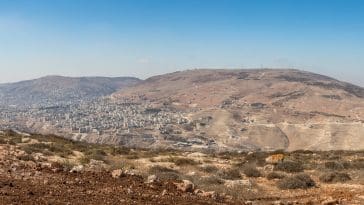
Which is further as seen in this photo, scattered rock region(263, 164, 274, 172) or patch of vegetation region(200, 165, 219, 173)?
scattered rock region(263, 164, 274, 172)

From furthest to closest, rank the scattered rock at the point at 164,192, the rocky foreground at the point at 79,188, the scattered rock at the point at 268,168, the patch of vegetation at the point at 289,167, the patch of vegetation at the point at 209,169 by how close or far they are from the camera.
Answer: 1. the scattered rock at the point at 268,168
2. the patch of vegetation at the point at 289,167
3. the patch of vegetation at the point at 209,169
4. the scattered rock at the point at 164,192
5. the rocky foreground at the point at 79,188

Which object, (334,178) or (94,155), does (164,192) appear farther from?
(94,155)

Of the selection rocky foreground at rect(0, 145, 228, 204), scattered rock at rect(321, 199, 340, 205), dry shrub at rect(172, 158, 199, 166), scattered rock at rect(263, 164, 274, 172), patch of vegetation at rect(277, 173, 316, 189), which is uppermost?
rocky foreground at rect(0, 145, 228, 204)

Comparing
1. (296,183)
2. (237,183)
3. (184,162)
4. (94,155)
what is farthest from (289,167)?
(94,155)

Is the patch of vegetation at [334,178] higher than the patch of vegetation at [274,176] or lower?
higher

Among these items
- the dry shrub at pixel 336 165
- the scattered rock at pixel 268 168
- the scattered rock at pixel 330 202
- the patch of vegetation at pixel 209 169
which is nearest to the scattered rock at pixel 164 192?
the scattered rock at pixel 330 202

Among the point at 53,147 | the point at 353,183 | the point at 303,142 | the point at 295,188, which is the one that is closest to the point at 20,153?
the point at 53,147

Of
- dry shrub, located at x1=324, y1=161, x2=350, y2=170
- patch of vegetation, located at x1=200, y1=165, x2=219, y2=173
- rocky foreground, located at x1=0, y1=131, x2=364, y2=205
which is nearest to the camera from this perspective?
rocky foreground, located at x1=0, y1=131, x2=364, y2=205

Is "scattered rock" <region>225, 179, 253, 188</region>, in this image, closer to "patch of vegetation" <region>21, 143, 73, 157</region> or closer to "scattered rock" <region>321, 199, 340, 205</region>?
"scattered rock" <region>321, 199, 340, 205</region>

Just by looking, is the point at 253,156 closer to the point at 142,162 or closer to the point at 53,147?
the point at 142,162

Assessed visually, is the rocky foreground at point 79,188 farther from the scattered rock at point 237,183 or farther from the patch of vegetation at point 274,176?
the patch of vegetation at point 274,176

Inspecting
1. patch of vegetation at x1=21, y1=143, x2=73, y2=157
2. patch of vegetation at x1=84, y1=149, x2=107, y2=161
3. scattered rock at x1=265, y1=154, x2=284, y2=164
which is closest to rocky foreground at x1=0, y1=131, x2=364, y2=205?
patch of vegetation at x1=21, y1=143, x2=73, y2=157
